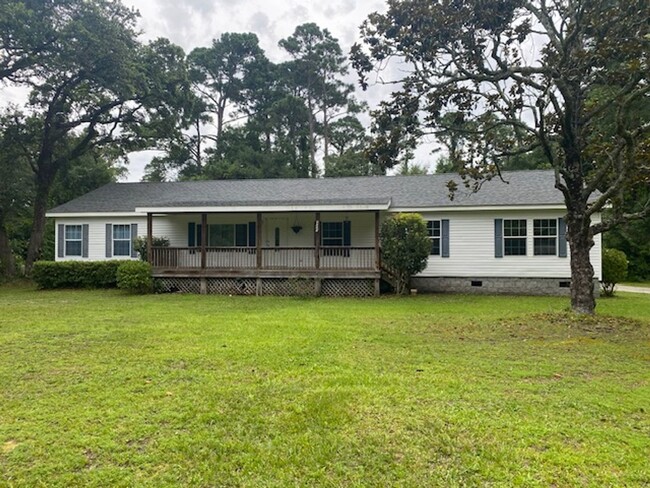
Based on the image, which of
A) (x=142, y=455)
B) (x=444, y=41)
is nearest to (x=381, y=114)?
(x=444, y=41)

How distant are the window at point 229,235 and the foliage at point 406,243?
5659 mm

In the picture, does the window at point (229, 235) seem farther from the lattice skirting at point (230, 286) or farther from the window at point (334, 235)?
the window at point (334, 235)

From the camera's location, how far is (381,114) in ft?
35.8

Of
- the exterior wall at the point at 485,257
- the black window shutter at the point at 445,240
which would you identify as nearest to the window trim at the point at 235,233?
the exterior wall at the point at 485,257

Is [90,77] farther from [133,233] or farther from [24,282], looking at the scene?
[24,282]

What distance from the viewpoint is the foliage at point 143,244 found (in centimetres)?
1608

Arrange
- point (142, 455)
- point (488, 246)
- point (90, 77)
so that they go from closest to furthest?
point (142, 455), point (488, 246), point (90, 77)

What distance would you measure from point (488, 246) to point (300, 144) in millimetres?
23065

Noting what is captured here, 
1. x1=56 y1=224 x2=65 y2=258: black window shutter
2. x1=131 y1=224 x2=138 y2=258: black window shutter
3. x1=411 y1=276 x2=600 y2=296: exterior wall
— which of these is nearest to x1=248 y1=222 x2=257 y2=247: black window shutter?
x1=131 y1=224 x2=138 y2=258: black window shutter

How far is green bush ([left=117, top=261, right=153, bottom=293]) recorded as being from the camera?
14.1 m

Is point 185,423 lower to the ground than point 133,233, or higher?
lower

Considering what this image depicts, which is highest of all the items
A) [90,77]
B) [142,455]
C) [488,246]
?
[90,77]

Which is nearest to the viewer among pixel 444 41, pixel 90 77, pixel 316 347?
pixel 316 347

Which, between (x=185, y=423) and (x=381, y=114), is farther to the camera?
(x=381, y=114)
